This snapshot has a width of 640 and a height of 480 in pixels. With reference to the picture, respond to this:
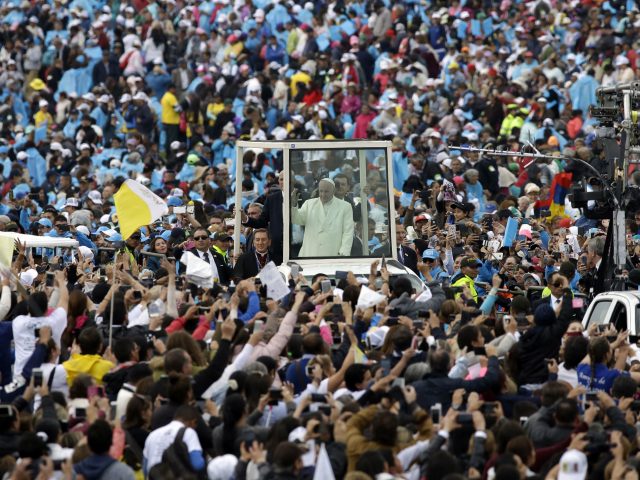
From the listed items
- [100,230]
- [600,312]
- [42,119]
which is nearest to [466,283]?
[600,312]

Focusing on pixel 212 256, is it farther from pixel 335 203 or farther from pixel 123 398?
pixel 123 398

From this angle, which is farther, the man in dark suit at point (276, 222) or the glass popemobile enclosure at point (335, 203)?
the man in dark suit at point (276, 222)

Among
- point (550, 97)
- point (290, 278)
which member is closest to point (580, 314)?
point (290, 278)

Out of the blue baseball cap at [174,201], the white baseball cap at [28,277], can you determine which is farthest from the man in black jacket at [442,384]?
the blue baseball cap at [174,201]

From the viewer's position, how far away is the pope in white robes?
19.1 m

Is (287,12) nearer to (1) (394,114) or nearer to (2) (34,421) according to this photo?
(1) (394,114)

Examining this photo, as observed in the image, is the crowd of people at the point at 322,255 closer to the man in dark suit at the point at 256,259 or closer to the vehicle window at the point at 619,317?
the man in dark suit at the point at 256,259

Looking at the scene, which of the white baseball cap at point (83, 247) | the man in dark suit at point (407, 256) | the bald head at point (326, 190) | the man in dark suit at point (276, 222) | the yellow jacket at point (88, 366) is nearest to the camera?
the yellow jacket at point (88, 366)

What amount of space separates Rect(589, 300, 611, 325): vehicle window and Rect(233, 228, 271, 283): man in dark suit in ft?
12.2

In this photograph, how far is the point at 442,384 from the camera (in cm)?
1301

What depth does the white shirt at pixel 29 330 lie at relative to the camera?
571 inches

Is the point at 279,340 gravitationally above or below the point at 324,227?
below

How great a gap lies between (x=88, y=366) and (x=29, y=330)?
3.83 feet

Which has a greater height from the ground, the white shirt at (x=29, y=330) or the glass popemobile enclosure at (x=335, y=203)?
the glass popemobile enclosure at (x=335, y=203)
